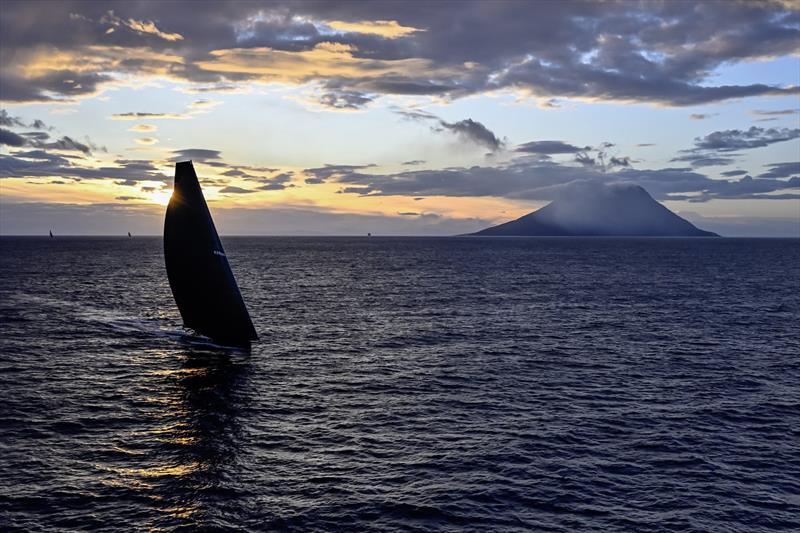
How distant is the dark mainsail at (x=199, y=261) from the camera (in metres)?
63.2

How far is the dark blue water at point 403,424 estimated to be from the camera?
29192 millimetres

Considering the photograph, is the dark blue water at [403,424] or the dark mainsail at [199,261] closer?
the dark blue water at [403,424]

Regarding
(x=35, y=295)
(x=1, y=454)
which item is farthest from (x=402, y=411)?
(x=35, y=295)

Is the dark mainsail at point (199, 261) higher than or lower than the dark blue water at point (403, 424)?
higher

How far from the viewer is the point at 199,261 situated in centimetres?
6366

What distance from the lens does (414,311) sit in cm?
9288

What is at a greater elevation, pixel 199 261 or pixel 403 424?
pixel 199 261

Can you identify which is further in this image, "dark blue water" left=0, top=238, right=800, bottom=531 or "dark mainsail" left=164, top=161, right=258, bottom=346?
"dark mainsail" left=164, top=161, right=258, bottom=346

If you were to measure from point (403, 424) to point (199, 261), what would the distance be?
33154 millimetres

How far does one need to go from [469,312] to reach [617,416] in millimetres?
49476

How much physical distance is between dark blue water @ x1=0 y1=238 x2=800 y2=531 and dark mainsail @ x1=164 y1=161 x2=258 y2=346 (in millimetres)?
3748

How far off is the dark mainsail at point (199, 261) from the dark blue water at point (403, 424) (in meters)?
3.75

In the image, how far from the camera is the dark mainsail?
6316 centimetres

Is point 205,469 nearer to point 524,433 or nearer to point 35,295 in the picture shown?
point 524,433
